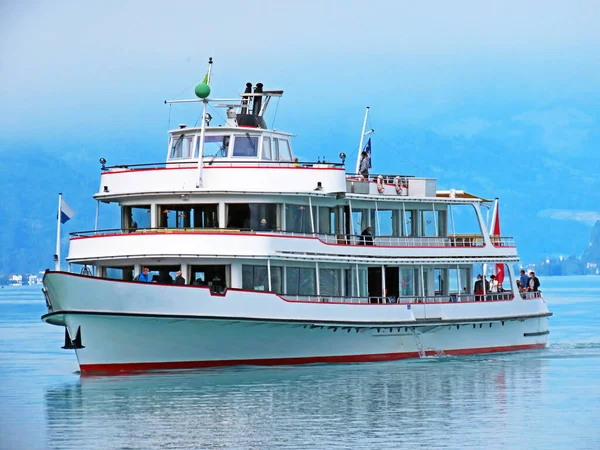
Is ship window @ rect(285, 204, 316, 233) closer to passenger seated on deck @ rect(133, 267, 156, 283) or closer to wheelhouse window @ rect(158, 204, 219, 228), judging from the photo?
wheelhouse window @ rect(158, 204, 219, 228)

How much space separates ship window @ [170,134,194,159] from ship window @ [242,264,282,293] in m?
4.34

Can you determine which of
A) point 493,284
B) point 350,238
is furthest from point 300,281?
point 493,284

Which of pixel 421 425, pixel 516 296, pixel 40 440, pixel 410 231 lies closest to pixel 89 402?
pixel 40 440

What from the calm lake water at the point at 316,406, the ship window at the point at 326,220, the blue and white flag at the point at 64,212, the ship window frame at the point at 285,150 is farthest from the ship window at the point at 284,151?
the calm lake water at the point at 316,406

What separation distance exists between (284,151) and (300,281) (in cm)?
464

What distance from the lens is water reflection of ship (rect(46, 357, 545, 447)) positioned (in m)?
23.7

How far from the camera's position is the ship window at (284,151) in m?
36.2

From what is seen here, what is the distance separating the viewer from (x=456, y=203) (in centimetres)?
3875


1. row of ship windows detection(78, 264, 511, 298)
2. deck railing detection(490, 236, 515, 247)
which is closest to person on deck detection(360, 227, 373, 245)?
row of ship windows detection(78, 264, 511, 298)

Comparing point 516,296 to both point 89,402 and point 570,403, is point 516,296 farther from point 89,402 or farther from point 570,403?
point 89,402

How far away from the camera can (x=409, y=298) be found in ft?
120

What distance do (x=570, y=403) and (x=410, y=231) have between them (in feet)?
36.8

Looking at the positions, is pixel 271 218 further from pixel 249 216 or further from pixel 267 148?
pixel 267 148

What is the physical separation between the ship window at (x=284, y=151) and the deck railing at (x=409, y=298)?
4.64 metres
